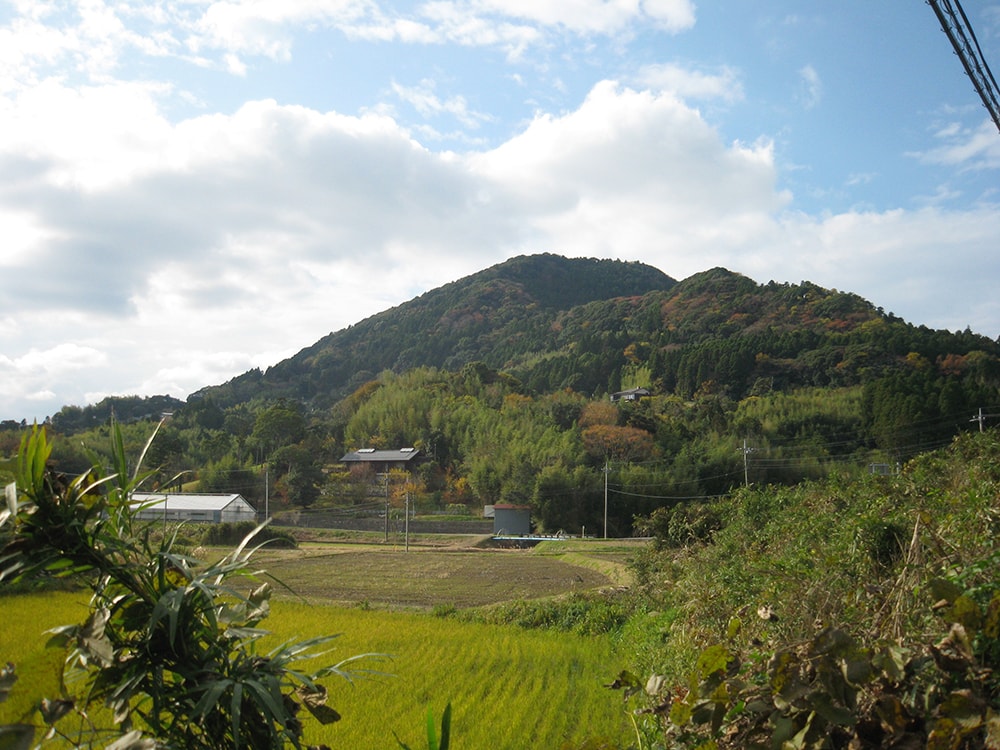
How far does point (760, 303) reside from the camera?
227ft

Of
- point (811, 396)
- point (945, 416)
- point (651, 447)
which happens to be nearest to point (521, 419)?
point (651, 447)

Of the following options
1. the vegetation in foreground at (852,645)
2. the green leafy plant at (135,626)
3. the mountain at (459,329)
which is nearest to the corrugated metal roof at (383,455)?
the mountain at (459,329)

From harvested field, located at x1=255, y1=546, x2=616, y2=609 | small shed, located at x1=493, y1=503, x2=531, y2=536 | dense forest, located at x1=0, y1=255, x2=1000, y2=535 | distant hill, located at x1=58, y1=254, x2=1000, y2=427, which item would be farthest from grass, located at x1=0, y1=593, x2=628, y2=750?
distant hill, located at x1=58, y1=254, x2=1000, y2=427

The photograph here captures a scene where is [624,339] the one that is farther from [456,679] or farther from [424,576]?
[456,679]

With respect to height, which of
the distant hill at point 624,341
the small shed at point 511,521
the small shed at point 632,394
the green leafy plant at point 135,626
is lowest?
the small shed at point 511,521

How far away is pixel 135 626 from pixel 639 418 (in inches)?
1674

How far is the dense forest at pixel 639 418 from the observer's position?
1399 inches

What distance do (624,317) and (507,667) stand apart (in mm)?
76775

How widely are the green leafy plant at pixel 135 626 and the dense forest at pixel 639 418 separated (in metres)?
18.1

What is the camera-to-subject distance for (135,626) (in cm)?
162

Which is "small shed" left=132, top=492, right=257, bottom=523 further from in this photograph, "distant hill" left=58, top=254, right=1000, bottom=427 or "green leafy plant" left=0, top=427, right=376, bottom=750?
"green leafy plant" left=0, top=427, right=376, bottom=750

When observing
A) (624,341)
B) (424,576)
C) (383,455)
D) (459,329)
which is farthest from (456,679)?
(459,329)

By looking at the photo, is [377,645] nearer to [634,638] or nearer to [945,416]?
[634,638]

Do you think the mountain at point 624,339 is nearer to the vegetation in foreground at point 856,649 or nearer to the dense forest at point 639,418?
the dense forest at point 639,418
